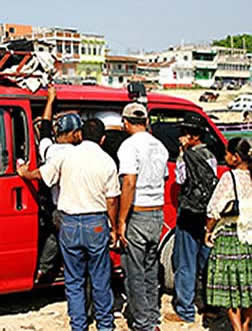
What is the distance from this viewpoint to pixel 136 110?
4703 millimetres

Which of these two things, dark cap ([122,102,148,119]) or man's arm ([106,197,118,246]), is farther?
dark cap ([122,102,148,119])

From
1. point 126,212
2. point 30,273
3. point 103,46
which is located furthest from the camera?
point 103,46

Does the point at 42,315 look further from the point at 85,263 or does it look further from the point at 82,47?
the point at 82,47

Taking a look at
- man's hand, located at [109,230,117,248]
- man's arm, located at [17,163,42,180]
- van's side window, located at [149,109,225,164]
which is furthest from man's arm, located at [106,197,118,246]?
van's side window, located at [149,109,225,164]

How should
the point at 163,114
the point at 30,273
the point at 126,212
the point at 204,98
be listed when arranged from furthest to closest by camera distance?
the point at 204,98 < the point at 163,114 < the point at 30,273 < the point at 126,212

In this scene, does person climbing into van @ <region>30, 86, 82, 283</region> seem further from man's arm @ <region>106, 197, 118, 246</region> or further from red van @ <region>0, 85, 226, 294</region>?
man's arm @ <region>106, 197, 118, 246</region>

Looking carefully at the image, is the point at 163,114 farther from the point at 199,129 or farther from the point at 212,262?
the point at 212,262

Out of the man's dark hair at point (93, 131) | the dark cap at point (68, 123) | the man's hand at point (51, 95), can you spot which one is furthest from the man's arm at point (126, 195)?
the man's hand at point (51, 95)

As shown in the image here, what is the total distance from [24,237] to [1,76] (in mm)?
1456

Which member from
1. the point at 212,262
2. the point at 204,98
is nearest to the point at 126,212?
the point at 212,262

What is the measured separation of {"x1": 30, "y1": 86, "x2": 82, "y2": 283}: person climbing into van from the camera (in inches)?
188

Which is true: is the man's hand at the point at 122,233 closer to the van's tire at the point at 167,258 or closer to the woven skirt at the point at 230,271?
the woven skirt at the point at 230,271

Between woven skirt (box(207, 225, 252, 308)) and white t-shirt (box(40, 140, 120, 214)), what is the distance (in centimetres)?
95

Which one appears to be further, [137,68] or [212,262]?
[137,68]
